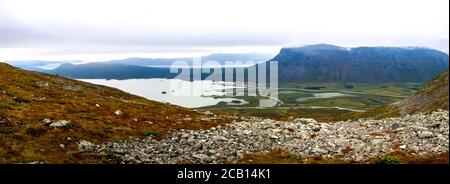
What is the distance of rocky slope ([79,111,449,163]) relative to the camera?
112 ft

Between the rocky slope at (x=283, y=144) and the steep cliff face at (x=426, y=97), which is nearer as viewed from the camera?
the rocky slope at (x=283, y=144)

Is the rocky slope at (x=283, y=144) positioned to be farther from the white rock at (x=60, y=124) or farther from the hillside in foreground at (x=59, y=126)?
the white rock at (x=60, y=124)

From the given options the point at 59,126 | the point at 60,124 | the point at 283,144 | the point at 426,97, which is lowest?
the point at 426,97

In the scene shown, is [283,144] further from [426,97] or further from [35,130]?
[426,97]

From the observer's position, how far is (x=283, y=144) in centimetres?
4034

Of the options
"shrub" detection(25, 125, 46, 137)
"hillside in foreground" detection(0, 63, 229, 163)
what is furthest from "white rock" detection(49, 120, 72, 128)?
"shrub" detection(25, 125, 46, 137)

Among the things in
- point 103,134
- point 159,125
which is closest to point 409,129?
point 159,125

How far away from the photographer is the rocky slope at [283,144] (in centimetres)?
3416

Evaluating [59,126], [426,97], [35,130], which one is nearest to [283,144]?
[59,126]

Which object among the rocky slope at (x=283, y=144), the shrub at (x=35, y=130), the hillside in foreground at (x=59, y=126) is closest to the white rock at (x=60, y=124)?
the hillside in foreground at (x=59, y=126)

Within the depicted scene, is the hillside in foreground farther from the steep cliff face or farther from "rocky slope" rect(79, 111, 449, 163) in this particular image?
the steep cliff face

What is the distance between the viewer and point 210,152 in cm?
3509
